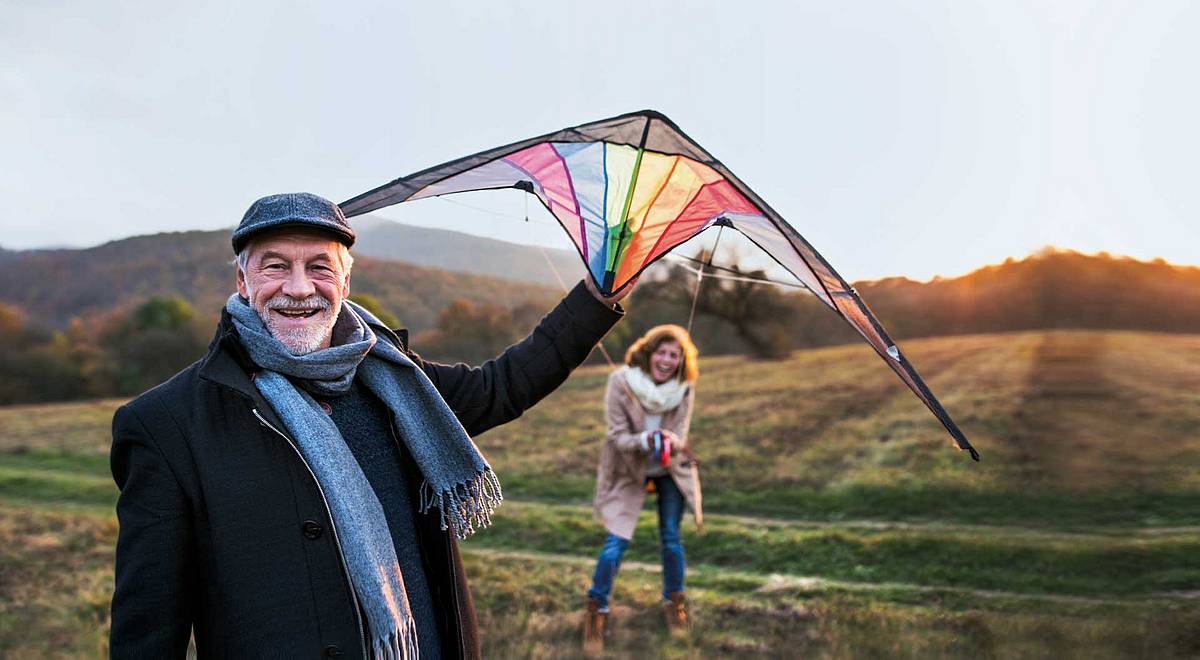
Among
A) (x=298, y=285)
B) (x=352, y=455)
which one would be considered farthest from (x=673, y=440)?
(x=298, y=285)

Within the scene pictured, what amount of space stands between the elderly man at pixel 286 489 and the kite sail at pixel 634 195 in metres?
0.89

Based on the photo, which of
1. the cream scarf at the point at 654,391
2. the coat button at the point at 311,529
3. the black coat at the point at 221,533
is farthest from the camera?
the cream scarf at the point at 654,391

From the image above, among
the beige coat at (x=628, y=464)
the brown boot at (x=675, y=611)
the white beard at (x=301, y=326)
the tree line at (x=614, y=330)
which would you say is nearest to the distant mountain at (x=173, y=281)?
the tree line at (x=614, y=330)

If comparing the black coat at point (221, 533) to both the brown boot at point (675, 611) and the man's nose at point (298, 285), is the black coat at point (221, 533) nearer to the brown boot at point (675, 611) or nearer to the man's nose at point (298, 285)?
the man's nose at point (298, 285)

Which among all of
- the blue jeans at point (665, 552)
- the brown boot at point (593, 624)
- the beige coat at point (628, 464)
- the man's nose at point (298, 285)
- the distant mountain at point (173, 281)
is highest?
the distant mountain at point (173, 281)

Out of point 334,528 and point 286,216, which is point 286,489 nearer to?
point 334,528

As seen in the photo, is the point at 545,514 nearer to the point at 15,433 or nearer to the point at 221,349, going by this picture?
the point at 221,349

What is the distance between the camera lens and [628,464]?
6.16m

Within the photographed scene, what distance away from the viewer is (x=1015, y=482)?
9031 millimetres

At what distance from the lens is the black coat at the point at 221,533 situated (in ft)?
6.10

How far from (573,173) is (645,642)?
3.66 metres

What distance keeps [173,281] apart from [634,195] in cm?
2284

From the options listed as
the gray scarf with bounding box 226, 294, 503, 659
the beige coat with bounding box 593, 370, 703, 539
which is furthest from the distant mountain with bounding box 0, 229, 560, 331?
the gray scarf with bounding box 226, 294, 503, 659

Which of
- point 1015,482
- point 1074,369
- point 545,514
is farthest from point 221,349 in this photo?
point 1015,482
